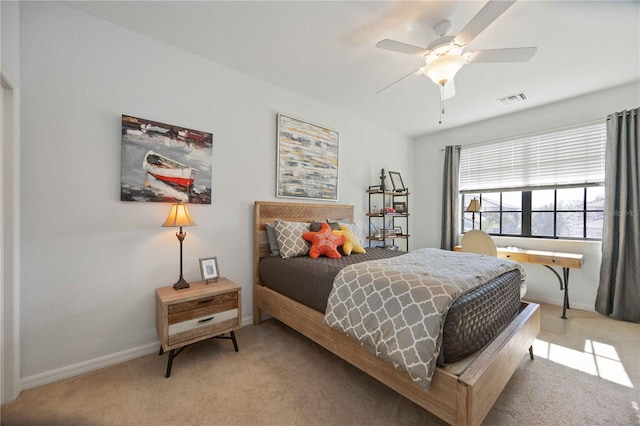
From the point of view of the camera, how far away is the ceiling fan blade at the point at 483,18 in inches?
50.9

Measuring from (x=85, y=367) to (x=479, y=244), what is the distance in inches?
160

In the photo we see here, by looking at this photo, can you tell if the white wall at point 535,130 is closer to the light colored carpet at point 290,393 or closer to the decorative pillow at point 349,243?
the light colored carpet at point 290,393

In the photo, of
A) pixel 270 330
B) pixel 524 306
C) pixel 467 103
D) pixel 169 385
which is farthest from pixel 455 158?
pixel 169 385

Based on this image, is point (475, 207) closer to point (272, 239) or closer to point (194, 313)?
point (272, 239)

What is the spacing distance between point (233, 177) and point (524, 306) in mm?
2822

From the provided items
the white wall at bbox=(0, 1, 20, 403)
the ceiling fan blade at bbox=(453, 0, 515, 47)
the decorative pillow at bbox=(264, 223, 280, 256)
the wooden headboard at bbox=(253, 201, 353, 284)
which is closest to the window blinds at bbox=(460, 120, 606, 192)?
the wooden headboard at bbox=(253, 201, 353, 284)

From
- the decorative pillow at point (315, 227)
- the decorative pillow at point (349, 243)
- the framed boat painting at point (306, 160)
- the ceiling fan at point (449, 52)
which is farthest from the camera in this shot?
the framed boat painting at point (306, 160)

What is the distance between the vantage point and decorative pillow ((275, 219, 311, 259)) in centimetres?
249

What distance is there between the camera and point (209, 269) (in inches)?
86.3

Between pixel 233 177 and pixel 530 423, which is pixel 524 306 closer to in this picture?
pixel 530 423

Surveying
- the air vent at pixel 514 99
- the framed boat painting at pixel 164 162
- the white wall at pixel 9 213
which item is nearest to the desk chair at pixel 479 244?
the air vent at pixel 514 99

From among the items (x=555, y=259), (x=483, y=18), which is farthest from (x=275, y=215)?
(x=555, y=259)

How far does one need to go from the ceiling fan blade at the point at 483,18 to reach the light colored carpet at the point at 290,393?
2248 mm

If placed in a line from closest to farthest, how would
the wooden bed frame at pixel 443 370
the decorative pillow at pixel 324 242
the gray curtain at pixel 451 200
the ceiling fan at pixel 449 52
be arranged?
the wooden bed frame at pixel 443 370, the ceiling fan at pixel 449 52, the decorative pillow at pixel 324 242, the gray curtain at pixel 451 200
